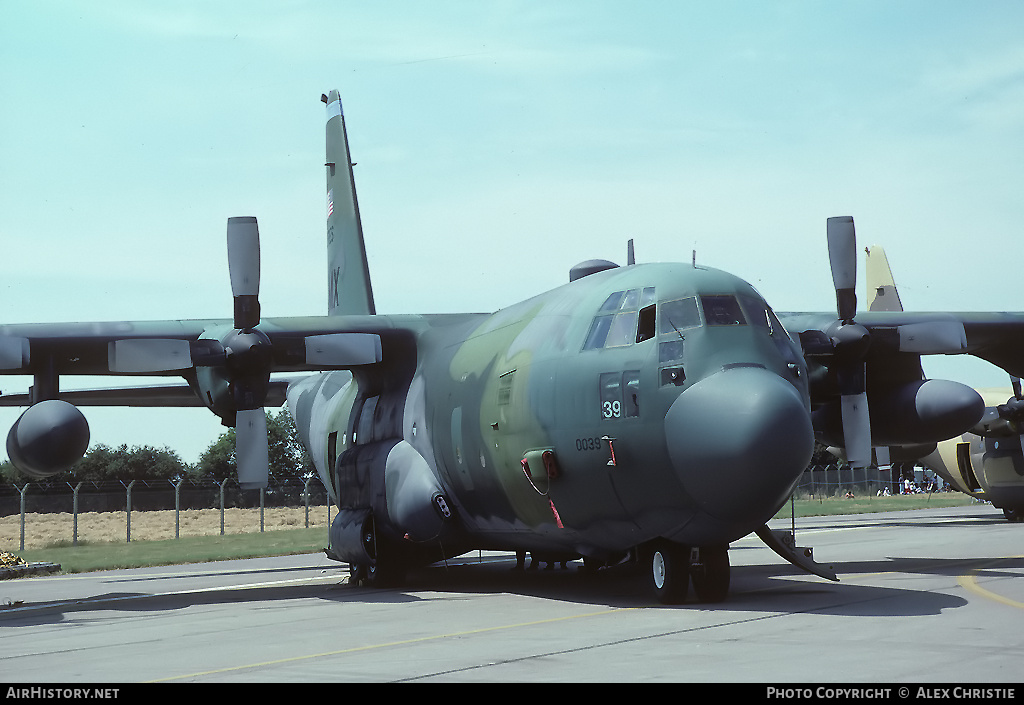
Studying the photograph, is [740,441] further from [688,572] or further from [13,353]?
[13,353]

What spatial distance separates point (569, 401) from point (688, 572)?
2391 millimetres

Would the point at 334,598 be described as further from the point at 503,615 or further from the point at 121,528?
the point at 121,528

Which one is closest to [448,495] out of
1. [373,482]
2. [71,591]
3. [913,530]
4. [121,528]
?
[373,482]

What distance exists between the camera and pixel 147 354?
16.8 m

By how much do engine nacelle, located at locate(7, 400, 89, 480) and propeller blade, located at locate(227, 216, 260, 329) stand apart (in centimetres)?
266

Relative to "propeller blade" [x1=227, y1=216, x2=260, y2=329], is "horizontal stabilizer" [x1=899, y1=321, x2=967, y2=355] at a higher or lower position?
lower

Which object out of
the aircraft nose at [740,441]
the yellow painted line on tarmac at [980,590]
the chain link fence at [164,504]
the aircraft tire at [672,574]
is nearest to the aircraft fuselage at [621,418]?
the aircraft nose at [740,441]

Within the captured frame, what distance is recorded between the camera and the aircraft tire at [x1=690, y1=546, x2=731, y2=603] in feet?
41.6

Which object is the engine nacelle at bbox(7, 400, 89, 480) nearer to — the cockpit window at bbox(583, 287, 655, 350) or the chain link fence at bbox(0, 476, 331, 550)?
the cockpit window at bbox(583, 287, 655, 350)

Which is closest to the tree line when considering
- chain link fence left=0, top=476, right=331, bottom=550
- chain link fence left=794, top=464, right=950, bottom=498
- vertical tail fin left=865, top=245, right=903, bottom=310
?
chain link fence left=0, top=476, right=331, bottom=550

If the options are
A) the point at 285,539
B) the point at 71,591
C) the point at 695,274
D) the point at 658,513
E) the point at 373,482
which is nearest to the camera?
the point at 658,513

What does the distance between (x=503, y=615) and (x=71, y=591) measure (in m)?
10.5

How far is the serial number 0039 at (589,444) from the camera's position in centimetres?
1259

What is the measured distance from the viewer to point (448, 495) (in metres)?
16.6
